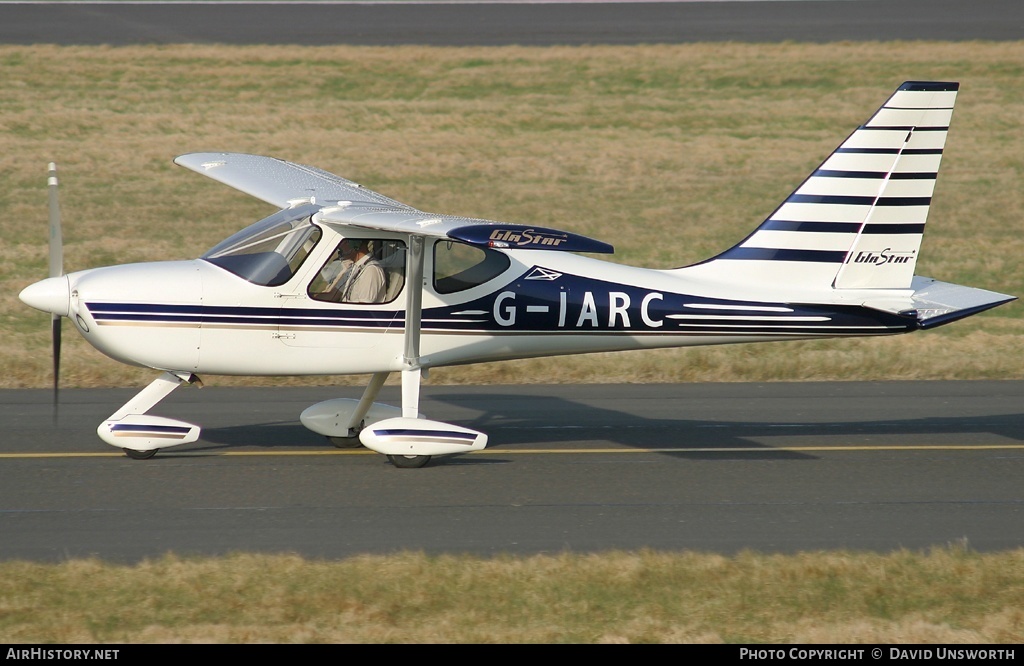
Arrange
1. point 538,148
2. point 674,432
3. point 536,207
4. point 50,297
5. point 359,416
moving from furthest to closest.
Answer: point 538,148
point 536,207
point 674,432
point 359,416
point 50,297

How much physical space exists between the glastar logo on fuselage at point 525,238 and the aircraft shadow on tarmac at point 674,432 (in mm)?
2697

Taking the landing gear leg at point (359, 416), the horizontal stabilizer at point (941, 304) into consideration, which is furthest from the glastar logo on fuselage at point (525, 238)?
the horizontal stabilizer at point (941, 304)

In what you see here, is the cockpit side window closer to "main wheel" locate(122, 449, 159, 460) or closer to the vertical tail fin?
the vertical tail fin

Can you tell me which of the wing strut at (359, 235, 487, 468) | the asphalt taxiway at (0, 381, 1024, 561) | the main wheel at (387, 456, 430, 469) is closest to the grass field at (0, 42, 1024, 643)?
the asphalt taxiway at (0, 381, 1024, 561)

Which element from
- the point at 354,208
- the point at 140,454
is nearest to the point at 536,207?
the point at 354,208

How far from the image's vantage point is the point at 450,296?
10156 millimetres

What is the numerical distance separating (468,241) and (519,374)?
536 centimetres

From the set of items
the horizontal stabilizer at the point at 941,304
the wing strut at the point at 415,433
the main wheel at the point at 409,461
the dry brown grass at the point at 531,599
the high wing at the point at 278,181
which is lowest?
the dry brown grass at the point at 531,599

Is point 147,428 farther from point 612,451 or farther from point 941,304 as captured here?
point 941,304

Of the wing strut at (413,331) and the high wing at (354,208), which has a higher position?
the high wing at (354,208)

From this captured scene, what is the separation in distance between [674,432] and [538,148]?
14.5m

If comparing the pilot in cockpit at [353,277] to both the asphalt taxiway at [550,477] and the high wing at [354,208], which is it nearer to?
the high wing at [354,208]

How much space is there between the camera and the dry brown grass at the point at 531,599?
21.4ft

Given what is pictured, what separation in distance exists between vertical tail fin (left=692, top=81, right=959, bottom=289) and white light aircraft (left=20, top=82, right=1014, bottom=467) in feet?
0.04
